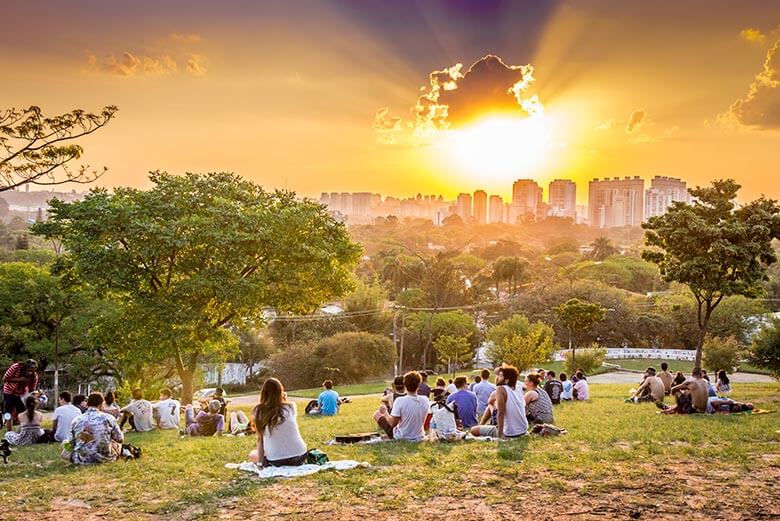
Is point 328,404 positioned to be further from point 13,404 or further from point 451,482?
point 451,482

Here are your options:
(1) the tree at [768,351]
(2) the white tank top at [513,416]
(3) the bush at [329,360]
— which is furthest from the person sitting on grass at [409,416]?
(3) the bush at [329,360]

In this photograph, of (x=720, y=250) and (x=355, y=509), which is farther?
(x=720, y=250)

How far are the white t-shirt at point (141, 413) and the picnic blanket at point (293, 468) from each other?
7243 millimetres

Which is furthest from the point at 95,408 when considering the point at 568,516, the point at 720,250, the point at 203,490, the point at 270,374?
the point at 270,374

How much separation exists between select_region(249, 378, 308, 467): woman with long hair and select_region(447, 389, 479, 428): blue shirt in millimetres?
4952

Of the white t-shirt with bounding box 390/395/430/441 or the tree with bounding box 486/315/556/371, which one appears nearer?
the white t-shirt with bounding box 390/395/430/441

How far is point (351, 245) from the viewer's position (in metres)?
26.8

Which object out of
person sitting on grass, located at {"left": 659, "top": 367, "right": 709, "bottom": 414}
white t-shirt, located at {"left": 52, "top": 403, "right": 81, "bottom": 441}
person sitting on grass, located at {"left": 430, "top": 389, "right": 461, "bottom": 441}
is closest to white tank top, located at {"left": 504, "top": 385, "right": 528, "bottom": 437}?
person sitting on grass, located at {"left": 430, "top": 389, "right": 461, "bottom": 441}

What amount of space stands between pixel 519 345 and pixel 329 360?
670 inches

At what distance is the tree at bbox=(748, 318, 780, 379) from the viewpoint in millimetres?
29234

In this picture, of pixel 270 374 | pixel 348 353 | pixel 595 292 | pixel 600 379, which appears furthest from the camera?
pixel 595 292

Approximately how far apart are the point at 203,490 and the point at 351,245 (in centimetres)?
1814

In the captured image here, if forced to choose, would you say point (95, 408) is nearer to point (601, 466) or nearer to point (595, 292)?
point (601, 466)

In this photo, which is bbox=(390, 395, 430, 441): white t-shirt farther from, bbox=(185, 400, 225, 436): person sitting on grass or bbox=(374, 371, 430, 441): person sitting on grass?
bbox=(185, 400, 225, 436): person sitting on grass
